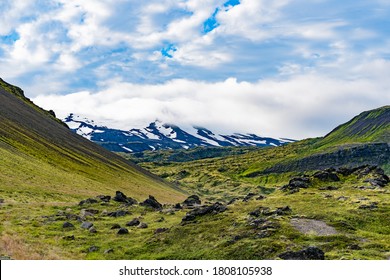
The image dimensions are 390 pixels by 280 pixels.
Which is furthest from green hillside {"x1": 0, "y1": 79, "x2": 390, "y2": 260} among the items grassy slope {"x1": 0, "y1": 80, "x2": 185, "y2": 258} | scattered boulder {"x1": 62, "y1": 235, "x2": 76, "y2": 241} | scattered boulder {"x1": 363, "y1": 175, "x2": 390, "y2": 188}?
grassy slope {"x1": 0, "y1": 80, "x2": 185, "y2": 258}

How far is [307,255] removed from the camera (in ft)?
88.2

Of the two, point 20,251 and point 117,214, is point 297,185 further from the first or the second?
point 20,251

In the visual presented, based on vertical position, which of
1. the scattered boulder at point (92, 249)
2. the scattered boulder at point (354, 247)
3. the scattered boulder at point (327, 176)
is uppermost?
the scattered boulder at point (327, 176)

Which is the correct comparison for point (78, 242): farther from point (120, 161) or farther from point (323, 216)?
point (120, 161)

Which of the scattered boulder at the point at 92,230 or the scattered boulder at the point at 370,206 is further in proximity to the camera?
the scattered boulder at the point at 370,206

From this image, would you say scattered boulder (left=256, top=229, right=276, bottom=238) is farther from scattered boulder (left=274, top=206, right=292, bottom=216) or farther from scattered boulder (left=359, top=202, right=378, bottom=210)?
scattered boulder (left=359, top=202, right=378, bottom=210)

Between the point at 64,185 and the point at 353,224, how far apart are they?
6366cm

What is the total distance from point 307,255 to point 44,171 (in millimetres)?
76714

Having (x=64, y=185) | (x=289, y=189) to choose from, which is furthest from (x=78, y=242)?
(x=64, y=185)

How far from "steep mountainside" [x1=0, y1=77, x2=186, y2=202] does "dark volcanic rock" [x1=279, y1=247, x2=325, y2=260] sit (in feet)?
154

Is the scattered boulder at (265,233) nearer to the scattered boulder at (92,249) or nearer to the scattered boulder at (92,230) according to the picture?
the scattered boulder at (92,249)

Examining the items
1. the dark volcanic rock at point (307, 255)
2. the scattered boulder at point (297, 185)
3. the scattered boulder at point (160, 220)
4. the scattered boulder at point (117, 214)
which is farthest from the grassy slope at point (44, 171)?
the scattered boulder at point (297, 185)

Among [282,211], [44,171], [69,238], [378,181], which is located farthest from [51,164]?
[378,181]

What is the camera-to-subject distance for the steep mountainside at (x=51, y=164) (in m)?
77.8
